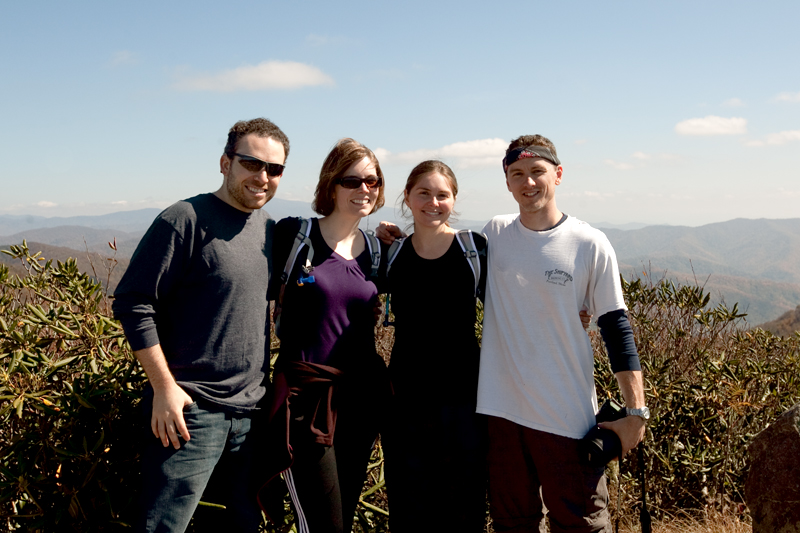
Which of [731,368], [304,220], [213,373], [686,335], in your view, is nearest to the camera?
[213,373]

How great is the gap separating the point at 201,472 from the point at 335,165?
181 cm

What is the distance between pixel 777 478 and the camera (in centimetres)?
350

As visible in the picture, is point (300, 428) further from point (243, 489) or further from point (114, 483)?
point (114, 483)

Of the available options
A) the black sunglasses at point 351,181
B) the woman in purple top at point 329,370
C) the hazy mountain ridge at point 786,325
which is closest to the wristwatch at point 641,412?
the woman in purple top at point 329,370

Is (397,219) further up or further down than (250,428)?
further up

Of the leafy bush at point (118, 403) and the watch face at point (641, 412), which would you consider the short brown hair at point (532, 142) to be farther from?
the leafy bush at point (118, 403)

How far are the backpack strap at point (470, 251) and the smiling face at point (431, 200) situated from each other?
0.54ft

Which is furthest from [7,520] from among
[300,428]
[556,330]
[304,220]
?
[556,330]

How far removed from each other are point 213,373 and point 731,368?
4262 millimetres

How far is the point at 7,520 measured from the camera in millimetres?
2783

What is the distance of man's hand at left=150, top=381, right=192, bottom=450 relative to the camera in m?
2.50

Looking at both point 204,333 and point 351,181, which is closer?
point 204,333

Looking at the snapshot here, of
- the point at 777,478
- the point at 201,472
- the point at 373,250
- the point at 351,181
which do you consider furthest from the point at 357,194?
the point at 777,478

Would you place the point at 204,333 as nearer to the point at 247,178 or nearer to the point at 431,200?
the point at 247,178
